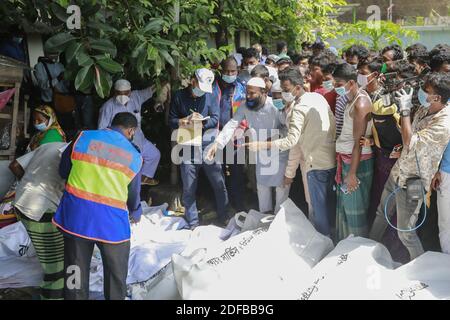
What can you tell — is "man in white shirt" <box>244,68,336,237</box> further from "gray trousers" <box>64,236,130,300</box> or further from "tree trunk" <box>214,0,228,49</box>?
"tree trunk" <box>214,0,228,49</box>

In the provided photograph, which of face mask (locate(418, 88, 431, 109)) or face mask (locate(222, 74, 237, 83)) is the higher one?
face mask (locate(222, 74, 237, 83))

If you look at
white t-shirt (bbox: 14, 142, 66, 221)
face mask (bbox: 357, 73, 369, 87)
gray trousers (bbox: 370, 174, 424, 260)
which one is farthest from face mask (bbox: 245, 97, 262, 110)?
white t-shirt (bbox: 14, 142, 66, 221)

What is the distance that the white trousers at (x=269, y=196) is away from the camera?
4.27 m

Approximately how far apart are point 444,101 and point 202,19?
121 inches

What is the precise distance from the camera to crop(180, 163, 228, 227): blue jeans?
460 centimetres

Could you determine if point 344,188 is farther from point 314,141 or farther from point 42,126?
point 42,126

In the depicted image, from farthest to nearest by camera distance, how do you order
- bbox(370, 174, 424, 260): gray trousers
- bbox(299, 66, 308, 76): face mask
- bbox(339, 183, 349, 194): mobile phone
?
bbox(299, 66, 308, 76): face mask → bbox(339, 183, 349, 194): mobile phone → bbox(370, 174, 424, 260): gray trousers

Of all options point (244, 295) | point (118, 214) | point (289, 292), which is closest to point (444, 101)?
point (289, 292)

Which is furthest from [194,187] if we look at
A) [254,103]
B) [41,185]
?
[41,185]

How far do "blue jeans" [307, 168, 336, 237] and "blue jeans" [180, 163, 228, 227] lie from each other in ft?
3.48

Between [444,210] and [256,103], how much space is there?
5.99 feet

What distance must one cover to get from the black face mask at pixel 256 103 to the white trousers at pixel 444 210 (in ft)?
5.65
